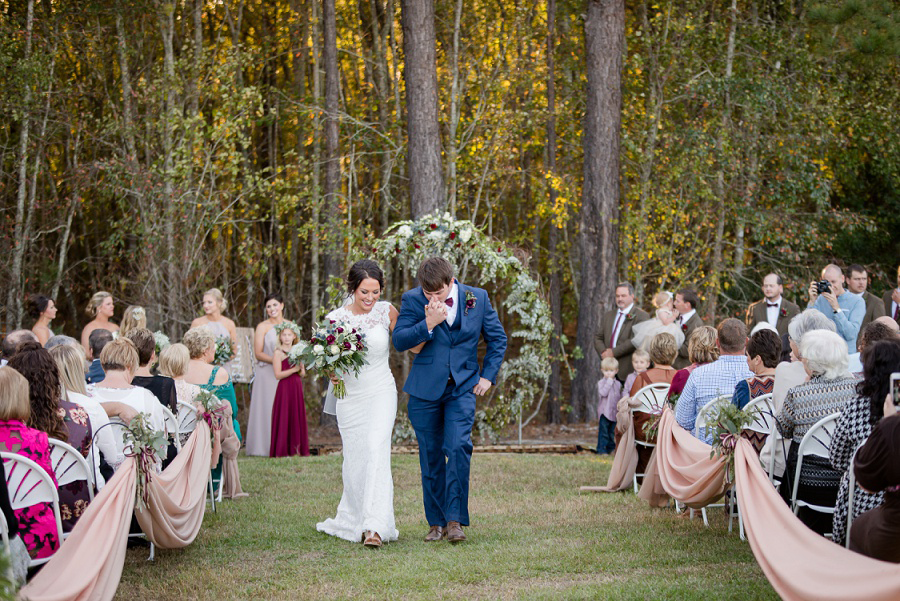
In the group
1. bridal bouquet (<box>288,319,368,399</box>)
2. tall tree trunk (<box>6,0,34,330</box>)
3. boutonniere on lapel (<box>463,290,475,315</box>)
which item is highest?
tall tree trunk (<box>6,0,34,330</box>)

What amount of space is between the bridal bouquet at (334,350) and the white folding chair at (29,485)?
7.20 ft

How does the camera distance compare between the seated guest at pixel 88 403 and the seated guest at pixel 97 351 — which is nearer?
the seated guest at pixel 88 403

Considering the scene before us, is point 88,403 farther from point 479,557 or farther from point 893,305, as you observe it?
point 893,305

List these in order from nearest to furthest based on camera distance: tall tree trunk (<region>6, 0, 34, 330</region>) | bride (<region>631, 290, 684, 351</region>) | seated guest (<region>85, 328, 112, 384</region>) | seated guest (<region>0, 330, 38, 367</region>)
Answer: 1. seated guest (<region>0, 330, 38, 367</region>)
2. seated guest (<region>85, 328, 112, 384</region>)
3. bride (<region>631, 290, 684, 351</region>)
4. tall tree trunk (<region>6, 0, 34, 330</region>)

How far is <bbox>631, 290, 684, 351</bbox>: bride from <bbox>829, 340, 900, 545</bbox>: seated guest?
18.2 feet

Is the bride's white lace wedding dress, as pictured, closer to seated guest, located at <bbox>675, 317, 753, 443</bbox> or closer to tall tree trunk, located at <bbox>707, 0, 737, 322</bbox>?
seated guest, located at <bbox>675, 317, 753, 443</bbox>

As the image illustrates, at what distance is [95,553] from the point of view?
14.4 feet

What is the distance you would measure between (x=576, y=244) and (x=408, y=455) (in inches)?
295

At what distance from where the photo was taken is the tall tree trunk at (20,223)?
15.6 metres

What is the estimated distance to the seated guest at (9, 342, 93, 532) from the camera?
4.86 m

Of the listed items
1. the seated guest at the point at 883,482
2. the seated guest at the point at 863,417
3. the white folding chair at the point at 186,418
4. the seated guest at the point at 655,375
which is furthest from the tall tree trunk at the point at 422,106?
the seated guest at the point at 883,482

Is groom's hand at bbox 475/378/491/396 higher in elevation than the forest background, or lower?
lower

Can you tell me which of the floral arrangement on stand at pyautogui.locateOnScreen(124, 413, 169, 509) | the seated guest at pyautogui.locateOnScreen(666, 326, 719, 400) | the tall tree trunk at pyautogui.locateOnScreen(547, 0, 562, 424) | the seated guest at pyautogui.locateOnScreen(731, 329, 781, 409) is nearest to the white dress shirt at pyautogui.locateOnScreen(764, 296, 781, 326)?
the seated guest at pyautogui.locateOnScreen(666, 326, 719, 400)

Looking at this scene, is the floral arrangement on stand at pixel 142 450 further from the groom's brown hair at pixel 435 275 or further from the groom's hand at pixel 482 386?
the groom's hand at pixel 482 386
